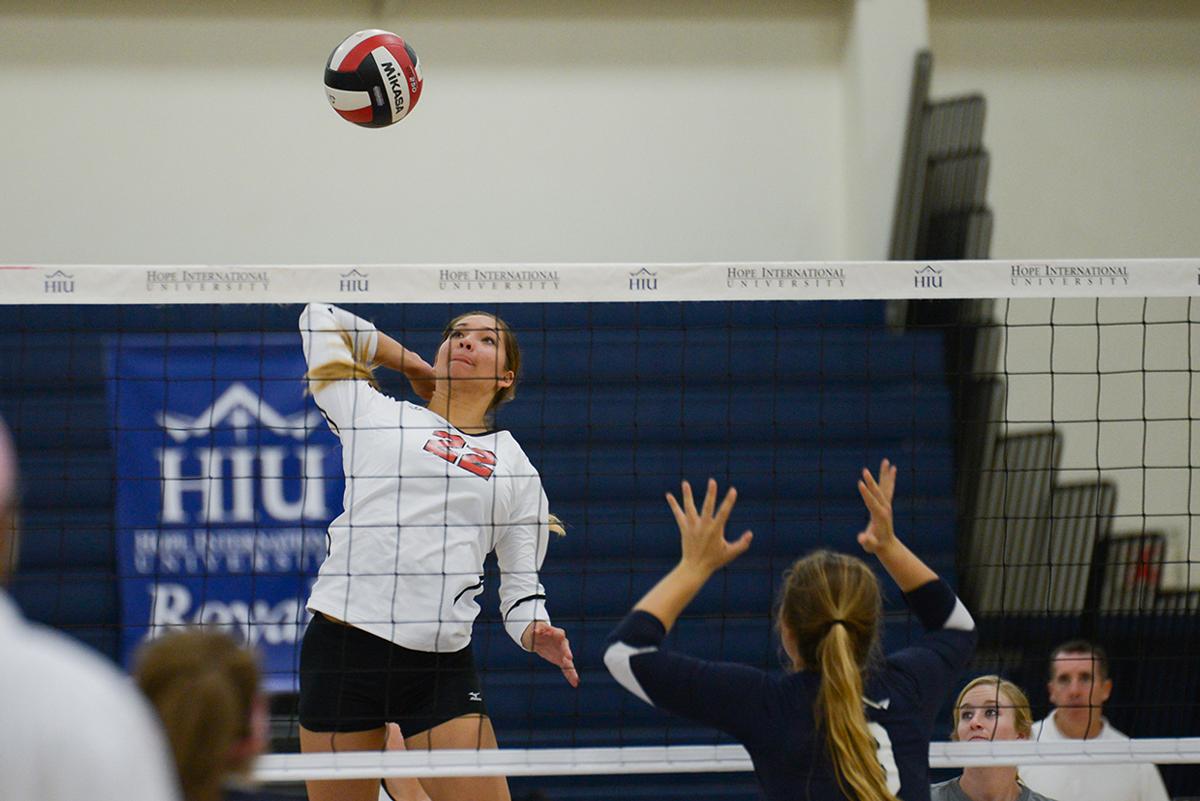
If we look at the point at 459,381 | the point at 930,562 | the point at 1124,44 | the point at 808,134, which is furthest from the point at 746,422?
the point at 1124,44

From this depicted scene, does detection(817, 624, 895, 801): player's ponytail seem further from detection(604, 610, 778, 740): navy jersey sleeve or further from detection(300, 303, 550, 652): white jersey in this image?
detection(300, 303, 550, 652): white jersey

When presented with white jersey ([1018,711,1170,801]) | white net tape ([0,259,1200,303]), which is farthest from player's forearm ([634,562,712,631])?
white jersey ([1018,711,1170,801])

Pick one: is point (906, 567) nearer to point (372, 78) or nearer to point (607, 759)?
point (607, 759)

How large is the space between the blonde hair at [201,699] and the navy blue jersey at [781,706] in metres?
1.44

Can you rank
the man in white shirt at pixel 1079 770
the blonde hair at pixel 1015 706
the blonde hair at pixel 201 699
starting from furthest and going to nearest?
the man in white shirt at pixel 1079 770 → the blonde hair at pixel 1015 706 → the blonde hair at pixel 201 699

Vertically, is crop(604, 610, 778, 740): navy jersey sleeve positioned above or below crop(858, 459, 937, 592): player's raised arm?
below

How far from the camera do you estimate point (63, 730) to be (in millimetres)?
1408

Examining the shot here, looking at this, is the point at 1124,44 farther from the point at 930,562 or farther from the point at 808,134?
the point at 930,562

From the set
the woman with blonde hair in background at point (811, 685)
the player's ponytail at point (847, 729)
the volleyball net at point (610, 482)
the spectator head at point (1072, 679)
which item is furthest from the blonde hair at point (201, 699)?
the volleyball net at point (610, 482)

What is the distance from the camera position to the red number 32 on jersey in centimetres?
430

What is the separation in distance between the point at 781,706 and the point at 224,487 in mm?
4886

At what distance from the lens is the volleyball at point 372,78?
5.27m

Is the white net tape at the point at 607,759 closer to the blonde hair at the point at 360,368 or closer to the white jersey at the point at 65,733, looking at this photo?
the blonde hair at the point at 360,368

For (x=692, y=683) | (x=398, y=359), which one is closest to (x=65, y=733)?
(x=692, y=683)
